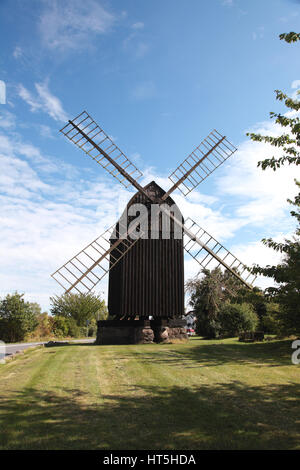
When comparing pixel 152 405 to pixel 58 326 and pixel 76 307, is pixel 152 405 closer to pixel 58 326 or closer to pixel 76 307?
pixel 58 326

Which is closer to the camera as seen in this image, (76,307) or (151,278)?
(151,278)

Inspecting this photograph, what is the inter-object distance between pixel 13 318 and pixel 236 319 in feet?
66.7

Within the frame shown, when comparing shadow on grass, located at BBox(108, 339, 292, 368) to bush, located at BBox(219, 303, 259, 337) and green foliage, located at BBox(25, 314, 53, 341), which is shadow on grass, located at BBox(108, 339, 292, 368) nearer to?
bush, located at BBox(219, 303, 259, 337)

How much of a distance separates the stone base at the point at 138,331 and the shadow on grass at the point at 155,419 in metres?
11.4

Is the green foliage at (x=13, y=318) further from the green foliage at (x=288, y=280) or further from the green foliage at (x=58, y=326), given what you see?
the green foliage at (x=288, y=280)

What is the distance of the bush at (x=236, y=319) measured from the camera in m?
26.4

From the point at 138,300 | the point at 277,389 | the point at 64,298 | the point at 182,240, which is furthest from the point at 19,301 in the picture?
the point at 277,389

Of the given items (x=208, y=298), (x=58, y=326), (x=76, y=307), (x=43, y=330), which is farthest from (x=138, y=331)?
(x=76, y=307)

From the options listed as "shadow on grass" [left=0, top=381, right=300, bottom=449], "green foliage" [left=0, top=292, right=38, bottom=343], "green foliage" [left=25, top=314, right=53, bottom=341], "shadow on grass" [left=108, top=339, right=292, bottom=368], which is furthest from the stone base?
"green foliage" [left=25, top=314, right=53, bottom=341]

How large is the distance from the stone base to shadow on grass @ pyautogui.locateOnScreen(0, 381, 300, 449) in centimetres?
1144

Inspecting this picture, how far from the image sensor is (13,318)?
29.4 metres

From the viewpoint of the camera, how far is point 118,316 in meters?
20.2

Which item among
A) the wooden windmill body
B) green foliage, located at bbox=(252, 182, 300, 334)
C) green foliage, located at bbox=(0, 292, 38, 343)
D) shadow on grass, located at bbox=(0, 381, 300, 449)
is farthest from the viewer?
green foliage, located at bbox=(0, 292, 38, 343)

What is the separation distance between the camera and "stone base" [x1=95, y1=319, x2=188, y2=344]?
19.0 metres
